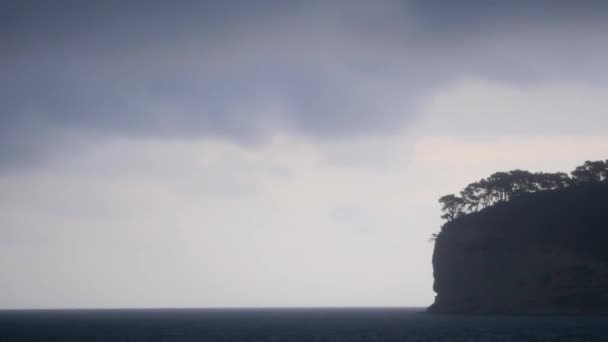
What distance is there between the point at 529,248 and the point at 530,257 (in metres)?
2.39

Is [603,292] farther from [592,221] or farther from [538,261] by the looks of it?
[592,221]

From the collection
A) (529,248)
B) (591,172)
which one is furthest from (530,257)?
(591,172)

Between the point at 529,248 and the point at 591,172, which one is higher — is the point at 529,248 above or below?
below

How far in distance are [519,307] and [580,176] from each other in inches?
1551

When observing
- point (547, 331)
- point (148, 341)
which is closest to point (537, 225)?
point (547, 331)

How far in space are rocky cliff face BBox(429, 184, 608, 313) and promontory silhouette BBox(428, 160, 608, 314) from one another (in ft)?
0.51

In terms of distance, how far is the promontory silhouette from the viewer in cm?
8612

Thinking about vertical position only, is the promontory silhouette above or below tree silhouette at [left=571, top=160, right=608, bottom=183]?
below

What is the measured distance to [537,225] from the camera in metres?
99.0

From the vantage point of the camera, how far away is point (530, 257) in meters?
92.5

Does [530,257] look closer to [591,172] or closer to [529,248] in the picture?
[529,248]

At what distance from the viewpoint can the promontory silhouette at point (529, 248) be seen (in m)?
86.1

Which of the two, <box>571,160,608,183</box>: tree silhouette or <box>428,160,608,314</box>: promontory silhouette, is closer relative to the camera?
<box>428,160,608,314</box>: promontory silhouette

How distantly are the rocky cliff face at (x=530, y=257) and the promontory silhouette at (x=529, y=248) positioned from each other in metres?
0.15
